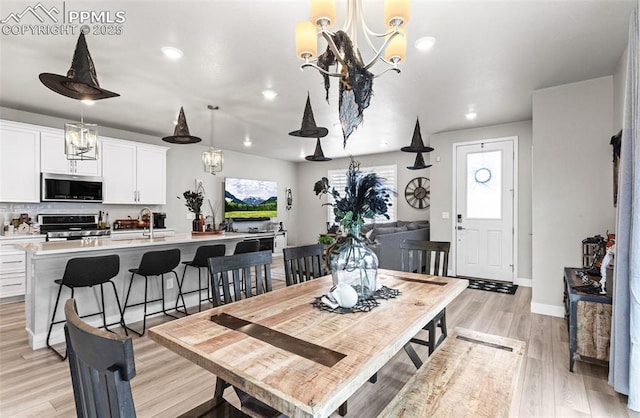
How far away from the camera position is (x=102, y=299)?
3154 millimetres

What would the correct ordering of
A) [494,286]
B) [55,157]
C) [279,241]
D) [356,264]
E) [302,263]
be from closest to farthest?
[356,264], [302,263], [55,157], [494,286], [279,241]

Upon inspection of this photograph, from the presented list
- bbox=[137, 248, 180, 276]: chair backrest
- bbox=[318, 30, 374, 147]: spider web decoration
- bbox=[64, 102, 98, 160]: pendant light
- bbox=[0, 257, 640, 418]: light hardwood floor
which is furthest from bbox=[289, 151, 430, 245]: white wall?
bbox=[318, 30, 374, 147]: spider web decoration

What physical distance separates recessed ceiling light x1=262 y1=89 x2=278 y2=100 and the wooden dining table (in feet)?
9.46

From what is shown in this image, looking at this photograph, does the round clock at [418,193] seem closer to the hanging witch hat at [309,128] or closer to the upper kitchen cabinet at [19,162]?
the hanging witch hat at [309,128]

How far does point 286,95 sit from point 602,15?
Result: 10.0 ft

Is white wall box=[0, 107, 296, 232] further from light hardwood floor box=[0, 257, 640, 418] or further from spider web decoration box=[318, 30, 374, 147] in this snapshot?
spider web decoration box=[318, 30, 374, 147]

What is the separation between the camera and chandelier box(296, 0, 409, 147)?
161cm

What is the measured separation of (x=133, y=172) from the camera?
559 centimetres

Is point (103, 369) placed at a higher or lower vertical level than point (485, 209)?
lower

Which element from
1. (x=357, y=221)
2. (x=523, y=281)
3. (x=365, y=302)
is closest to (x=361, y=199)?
(x=357, y=221)

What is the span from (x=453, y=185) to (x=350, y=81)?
15.2ft

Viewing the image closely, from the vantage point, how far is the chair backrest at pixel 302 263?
2.33 m

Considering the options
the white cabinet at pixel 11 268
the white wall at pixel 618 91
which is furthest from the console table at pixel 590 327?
the white cabinet at pixel 11 268

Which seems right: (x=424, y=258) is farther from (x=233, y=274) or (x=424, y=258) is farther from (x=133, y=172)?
(x=133, y=172)
